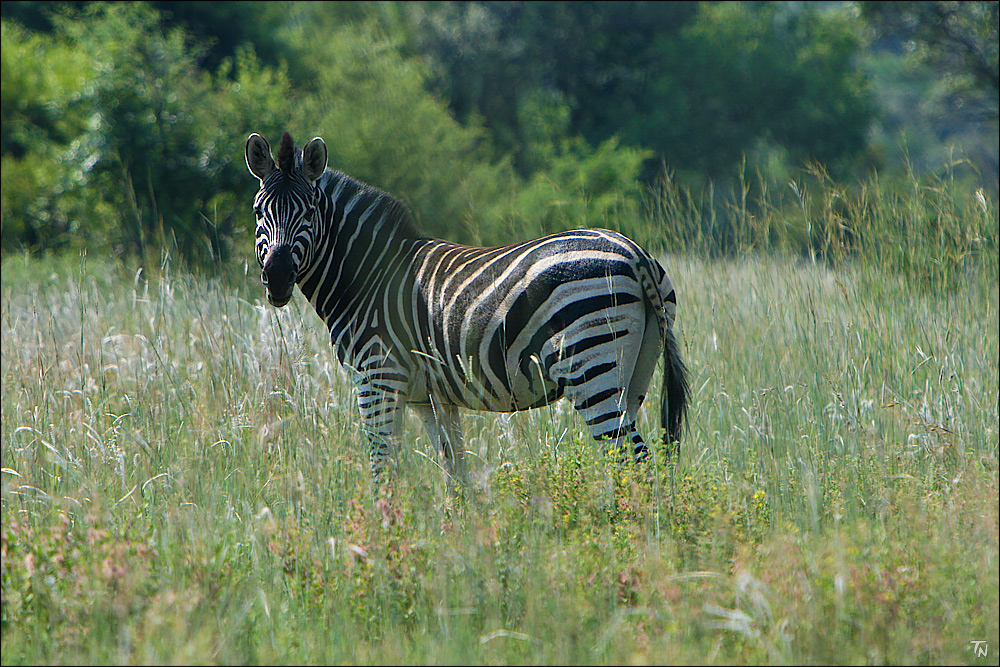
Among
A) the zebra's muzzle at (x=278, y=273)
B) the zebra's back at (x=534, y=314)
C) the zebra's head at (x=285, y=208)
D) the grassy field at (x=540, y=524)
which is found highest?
the zebra's head at (x=285, y=208)

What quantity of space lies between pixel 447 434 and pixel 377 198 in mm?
1373

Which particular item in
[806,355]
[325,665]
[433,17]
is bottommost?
[325,665]

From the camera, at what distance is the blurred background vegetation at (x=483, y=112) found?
12.1 meters

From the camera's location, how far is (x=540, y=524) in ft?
10.7

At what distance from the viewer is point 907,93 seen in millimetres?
62094

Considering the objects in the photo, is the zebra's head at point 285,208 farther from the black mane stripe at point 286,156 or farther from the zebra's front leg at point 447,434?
the zebra's front leg at point 447,434

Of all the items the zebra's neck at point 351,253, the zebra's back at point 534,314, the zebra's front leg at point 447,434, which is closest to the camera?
the zebra's back at point 534,314

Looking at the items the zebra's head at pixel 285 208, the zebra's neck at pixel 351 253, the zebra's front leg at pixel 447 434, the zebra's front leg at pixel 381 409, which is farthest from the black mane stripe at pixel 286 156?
the zebra's front leg at pixel 447 434

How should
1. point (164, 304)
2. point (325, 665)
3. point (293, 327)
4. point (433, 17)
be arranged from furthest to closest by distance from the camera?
point (433, 17), point (164, 304), point (293, 327), point (325, 665)

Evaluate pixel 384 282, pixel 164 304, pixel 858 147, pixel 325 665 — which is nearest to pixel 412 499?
pixel 325 665

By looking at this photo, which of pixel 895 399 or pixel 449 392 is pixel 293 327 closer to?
pixel 449 392

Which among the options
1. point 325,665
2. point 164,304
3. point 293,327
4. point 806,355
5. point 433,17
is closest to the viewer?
point 325,665

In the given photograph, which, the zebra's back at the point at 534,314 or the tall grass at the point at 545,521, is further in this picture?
the zebra's back at the point at 534,314

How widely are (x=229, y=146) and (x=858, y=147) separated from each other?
83.0 feet
